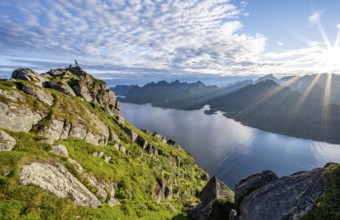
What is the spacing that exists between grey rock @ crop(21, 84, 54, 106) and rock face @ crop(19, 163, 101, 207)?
1896 centimetres

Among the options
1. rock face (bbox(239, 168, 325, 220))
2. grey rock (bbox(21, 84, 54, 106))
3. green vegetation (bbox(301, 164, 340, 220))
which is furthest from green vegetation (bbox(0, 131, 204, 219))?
green vegetation (bbox(301, 164, 340, 220))

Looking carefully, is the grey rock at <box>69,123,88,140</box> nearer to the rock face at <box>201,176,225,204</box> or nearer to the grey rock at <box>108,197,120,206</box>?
the grey rock at <box>108,197,120,206</box>

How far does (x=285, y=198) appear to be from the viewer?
20.4m

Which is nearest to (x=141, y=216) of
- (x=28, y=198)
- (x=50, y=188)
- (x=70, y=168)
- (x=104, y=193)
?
(x=104, y=193)

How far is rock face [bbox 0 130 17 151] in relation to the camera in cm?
2550

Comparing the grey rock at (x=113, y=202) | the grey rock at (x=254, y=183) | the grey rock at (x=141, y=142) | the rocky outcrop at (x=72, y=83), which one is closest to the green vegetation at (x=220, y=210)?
the grey rock at (x=254, y=183)

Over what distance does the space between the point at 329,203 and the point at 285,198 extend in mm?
4315

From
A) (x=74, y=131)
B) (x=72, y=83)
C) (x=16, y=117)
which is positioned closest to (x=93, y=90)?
(x=72, y=83)

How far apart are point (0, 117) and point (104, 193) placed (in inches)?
675

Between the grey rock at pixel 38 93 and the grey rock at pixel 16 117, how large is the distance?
254 inches

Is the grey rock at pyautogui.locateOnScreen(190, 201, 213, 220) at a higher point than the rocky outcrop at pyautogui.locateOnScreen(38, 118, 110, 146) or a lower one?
lower

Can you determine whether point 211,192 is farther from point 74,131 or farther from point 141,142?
point 141,142

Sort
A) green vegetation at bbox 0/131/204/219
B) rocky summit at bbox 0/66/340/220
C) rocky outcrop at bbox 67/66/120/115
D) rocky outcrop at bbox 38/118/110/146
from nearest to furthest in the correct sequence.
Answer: rocky summit at bbox 0/66/340/220
green vegetation at bbox 0/131/204/219
rocky outcrop at bbox 38/118/110/146
rocky outcrop at bbox 67/66/120/115

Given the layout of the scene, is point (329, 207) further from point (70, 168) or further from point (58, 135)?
point (58, 135)
